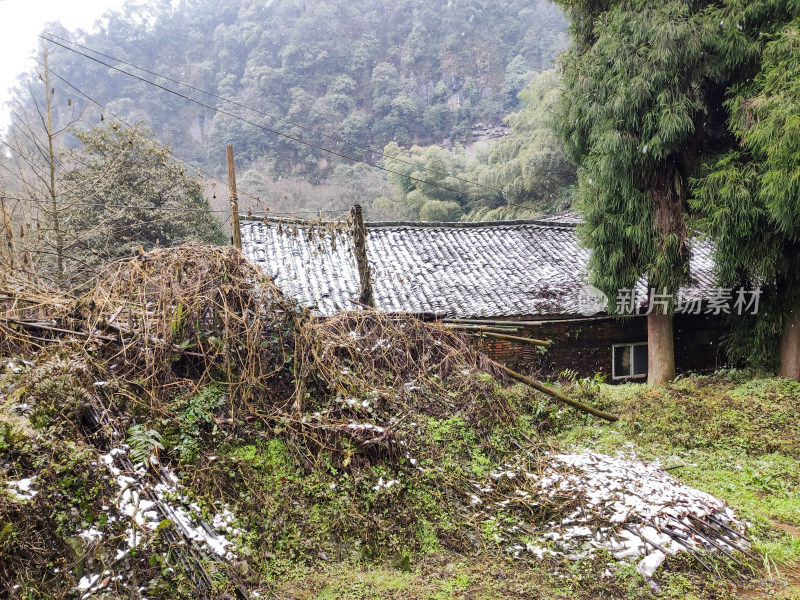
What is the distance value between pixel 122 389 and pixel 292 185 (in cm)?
2784

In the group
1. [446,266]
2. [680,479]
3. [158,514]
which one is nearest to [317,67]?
[446,266]

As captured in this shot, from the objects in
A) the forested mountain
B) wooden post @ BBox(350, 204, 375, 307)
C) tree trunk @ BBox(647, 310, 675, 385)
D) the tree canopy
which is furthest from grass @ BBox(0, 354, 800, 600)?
the forested mountain

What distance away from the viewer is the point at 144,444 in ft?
13.5

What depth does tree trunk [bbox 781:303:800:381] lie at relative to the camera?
902 centimetres

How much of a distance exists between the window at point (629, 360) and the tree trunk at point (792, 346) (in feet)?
9.23

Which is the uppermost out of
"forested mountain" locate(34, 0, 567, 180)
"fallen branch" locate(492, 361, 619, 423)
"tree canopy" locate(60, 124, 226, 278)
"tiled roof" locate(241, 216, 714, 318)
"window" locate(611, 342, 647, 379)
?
"forested mountain" locate(34, 0, 567, 180)

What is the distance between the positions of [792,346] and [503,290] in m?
5.00

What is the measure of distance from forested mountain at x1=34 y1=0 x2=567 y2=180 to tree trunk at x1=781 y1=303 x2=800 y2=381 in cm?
2727

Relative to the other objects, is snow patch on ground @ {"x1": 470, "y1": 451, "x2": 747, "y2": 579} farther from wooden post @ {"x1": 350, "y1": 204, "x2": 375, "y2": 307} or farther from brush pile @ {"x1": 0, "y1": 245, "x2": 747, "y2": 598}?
wooden post @ {"x1": 350, "y1": 204, "x2": 375, "y2": 307}

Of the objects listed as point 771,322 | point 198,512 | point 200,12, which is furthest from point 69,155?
point 200,12

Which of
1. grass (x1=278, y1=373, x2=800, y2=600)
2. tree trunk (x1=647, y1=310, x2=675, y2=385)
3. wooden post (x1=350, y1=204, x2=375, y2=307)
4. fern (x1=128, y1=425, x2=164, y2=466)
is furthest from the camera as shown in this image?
tree trunk (x1=647, y1=310, x2=675, y2=385)

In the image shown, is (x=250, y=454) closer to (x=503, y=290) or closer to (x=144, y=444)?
(x=144, y=444)

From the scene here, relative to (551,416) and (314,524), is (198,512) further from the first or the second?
(551,416)

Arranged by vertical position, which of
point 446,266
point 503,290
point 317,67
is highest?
point 317,67
